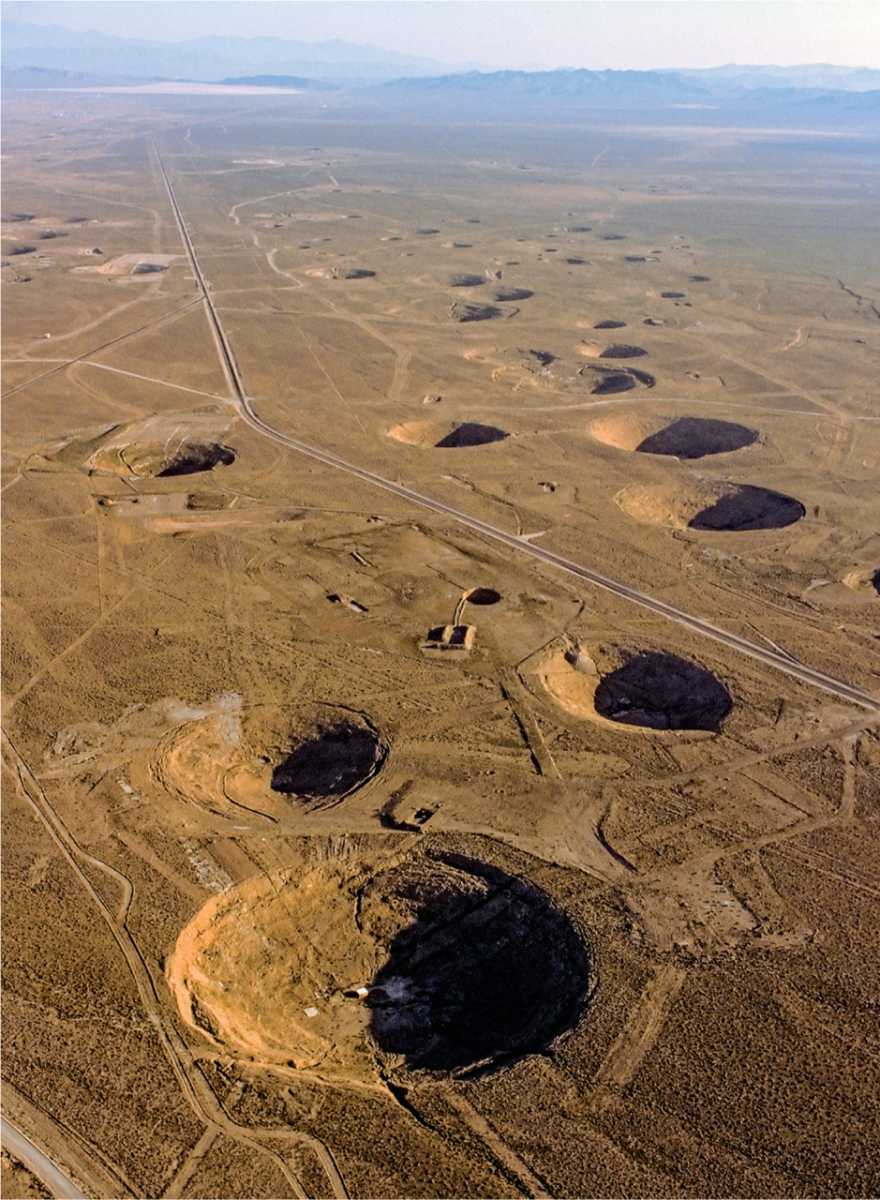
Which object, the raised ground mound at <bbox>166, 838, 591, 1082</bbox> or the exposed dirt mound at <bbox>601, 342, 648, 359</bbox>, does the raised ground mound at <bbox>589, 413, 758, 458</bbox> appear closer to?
the exposed dirt mound at <bbox>601, 342, 648, 359</bbox>

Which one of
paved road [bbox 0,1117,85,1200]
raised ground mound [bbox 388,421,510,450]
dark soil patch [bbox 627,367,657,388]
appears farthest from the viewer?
dark soil patch [bbox 627,367,657,388]

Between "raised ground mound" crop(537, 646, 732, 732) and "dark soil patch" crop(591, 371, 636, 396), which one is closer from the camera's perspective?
"raised ground mound" crop(537, 646, 732, 732)

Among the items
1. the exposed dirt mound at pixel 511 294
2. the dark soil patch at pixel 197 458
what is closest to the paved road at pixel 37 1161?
the dark soil patch at pixel 197 458

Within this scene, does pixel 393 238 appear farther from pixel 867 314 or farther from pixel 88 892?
pixel 88 892

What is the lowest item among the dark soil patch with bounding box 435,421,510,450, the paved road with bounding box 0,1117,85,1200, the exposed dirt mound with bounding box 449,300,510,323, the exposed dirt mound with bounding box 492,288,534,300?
the paved road with bounding box 0,1117,85,1200

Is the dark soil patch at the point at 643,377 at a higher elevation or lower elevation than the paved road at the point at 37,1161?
higher

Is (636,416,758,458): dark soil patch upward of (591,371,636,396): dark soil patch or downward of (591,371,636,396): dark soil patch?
downward

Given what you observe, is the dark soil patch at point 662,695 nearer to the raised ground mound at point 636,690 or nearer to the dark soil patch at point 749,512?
the raised ground mound at point 636,690

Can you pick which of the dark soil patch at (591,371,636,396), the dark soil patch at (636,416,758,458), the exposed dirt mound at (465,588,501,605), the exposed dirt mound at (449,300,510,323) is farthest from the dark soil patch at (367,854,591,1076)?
the exposed dirt mound at (449,300,510,323)
